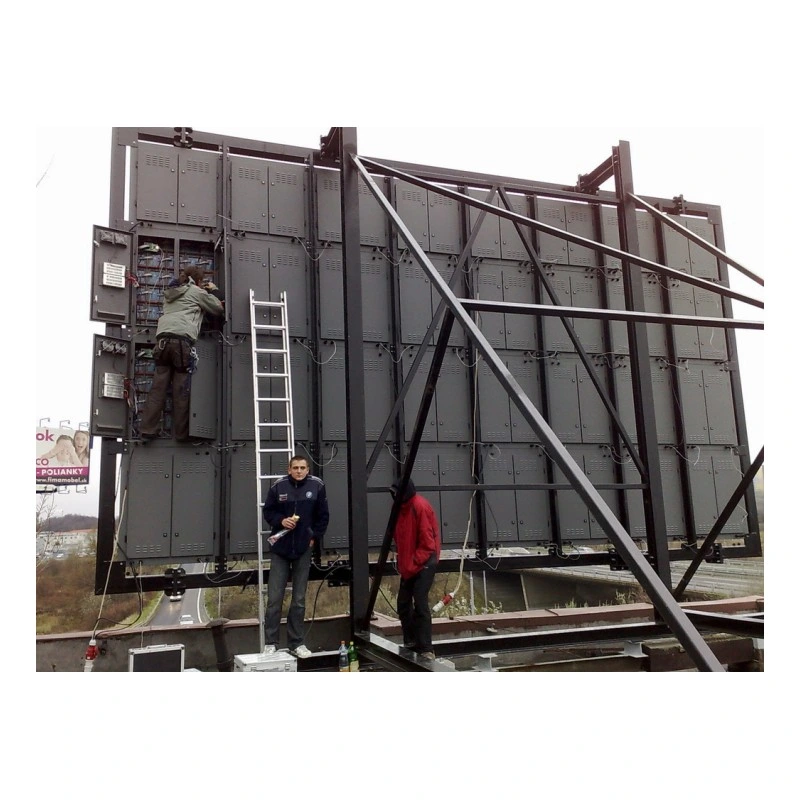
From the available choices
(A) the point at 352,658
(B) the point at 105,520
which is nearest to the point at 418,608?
(A) the point at 352,658

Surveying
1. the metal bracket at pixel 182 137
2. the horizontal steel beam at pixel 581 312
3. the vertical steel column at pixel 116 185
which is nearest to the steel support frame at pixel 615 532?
the horizontal steel beam at pixel 581 312

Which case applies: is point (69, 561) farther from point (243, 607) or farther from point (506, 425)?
point (506, 425)

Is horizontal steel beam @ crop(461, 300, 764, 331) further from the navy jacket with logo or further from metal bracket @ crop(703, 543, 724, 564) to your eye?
metal bracket @ crop(703, 543, 724, 564)

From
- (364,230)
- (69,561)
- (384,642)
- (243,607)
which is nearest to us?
(384,642)

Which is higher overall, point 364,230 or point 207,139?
point 207,139

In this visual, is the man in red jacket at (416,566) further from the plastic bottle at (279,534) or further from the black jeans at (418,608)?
the plastic bottle at (279,534)

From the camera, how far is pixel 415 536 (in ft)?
17.7

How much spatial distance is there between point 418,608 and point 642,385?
3829 millimetres

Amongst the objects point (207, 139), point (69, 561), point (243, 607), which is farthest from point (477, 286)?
point (243, 607)

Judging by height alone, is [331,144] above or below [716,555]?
above

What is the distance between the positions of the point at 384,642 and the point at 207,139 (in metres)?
5.48

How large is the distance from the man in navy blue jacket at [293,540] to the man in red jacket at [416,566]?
2.63 feet

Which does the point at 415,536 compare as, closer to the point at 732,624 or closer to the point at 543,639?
the point at 543,639

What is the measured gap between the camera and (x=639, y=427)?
736cm
